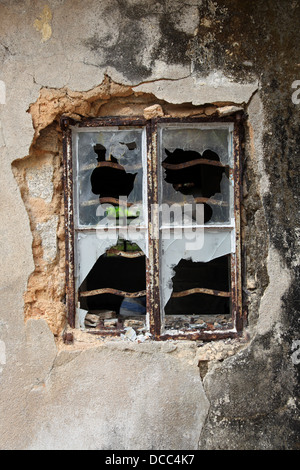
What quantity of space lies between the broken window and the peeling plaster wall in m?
0.10

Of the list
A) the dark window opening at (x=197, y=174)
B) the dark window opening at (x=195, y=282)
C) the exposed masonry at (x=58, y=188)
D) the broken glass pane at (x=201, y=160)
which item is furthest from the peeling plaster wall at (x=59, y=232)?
the dark window opening at (x=195, y=282)

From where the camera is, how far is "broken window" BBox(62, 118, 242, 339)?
2.21m

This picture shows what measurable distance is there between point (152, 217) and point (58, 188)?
0.64 m

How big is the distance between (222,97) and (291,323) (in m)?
1.49

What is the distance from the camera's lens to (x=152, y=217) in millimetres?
2217

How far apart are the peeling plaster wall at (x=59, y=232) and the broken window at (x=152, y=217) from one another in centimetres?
10

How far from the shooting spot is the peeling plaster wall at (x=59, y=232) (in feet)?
6.87

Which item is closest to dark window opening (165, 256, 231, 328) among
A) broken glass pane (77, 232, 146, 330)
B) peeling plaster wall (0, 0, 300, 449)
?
broken glass pane (77, 232, 146, 330)

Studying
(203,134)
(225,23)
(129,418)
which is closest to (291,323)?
(129,418)

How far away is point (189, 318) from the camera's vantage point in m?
2.34

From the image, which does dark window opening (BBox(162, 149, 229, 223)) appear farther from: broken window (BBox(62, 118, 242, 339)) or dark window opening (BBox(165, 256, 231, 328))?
dark window opening (BBox(165, 256, 231, 328))

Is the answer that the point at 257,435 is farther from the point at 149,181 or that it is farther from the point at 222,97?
the point at 222,97
